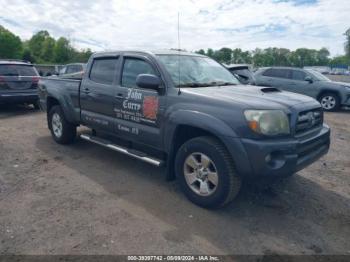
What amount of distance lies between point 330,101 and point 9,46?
77563 millimetres

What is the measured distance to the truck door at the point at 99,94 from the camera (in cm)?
491

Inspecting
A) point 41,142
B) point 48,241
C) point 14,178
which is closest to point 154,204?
point 48,241

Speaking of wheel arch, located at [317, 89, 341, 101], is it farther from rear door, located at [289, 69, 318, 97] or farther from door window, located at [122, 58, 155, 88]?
door window, located at [122, 58, 155, 88]

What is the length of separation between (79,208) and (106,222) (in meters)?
0.50

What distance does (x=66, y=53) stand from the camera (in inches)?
3189

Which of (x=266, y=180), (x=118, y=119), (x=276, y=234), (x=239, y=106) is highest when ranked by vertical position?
(x=239, y=106)

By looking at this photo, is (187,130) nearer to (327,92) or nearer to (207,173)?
(207,173)

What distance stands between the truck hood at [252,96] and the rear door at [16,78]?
736cm

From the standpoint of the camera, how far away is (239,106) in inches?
133

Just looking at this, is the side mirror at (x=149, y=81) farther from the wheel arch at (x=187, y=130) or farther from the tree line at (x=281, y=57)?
the tree line at (x=281, y=57)

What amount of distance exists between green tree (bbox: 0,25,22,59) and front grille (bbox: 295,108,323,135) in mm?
79329

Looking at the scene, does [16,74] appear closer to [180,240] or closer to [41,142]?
[41,142]

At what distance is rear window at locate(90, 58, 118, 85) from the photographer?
497 centimetres

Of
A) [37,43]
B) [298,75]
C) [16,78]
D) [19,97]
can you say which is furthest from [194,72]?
[37,43]
